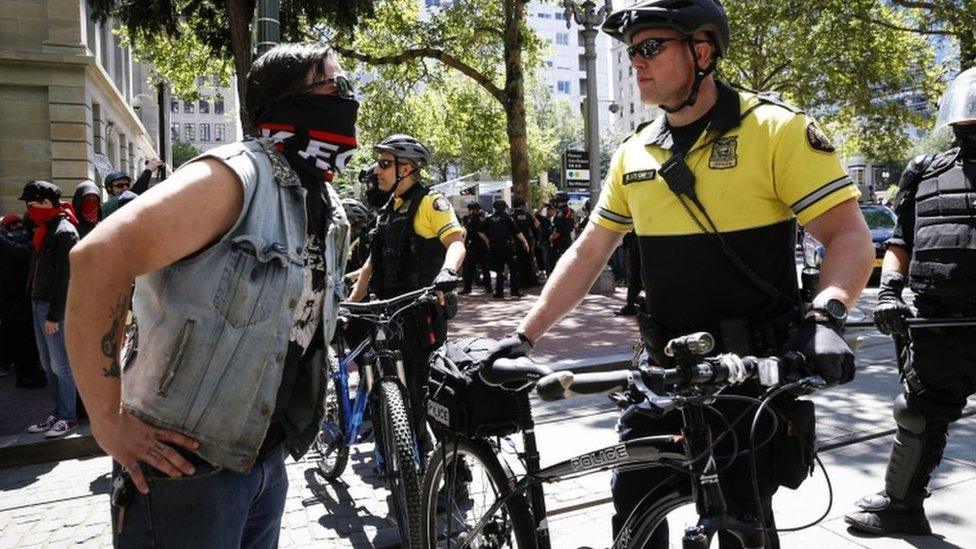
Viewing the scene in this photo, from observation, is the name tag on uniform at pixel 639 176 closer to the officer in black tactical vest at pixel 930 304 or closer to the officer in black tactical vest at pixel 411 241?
the officer in black tactical vest at pixel 930 304

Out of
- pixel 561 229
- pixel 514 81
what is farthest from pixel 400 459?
pixel 514 81

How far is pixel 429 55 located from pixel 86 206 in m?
12.3

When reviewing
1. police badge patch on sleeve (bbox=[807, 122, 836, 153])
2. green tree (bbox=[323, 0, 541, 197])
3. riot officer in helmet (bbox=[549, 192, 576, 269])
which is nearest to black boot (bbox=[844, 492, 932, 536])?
police badge patch on sleeve (bbox=[807, 122, 836, 153])

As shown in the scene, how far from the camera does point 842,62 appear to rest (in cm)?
2102

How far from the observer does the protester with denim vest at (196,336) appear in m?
1.48

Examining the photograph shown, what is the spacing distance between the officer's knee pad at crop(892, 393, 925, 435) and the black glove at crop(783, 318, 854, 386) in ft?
6.75

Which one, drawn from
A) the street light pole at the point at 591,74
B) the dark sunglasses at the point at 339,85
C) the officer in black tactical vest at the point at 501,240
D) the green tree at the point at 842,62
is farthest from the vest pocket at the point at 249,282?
the green tree at the point at 842,62

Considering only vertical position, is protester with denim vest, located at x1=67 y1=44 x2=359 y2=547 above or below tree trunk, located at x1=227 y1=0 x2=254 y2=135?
below

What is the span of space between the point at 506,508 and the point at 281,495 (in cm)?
73

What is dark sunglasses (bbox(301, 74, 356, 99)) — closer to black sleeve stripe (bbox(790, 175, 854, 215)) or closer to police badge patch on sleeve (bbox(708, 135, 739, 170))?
police badge patch on sleeve (bbox(708, 135, 739, 170))

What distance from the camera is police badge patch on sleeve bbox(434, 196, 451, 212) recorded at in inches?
177

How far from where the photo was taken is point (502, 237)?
13891mm

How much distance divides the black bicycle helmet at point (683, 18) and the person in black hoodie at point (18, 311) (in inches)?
296

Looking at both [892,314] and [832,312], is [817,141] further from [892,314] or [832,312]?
[892,314]
